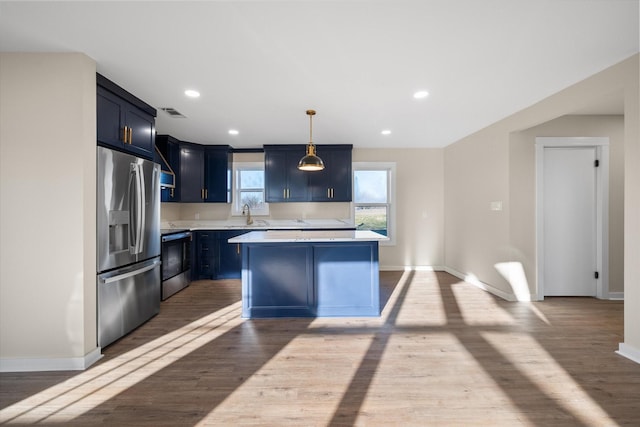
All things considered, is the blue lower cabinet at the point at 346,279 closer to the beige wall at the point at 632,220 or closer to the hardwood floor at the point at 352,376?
the hardwood floor at the point at 352,376

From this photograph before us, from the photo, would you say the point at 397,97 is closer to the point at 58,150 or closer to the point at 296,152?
the point at 296,152

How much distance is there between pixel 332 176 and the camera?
572 cm

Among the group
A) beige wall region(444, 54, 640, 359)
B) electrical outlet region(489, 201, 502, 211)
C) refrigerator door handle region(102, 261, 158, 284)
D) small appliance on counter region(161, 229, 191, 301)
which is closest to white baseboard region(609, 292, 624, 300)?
beige wall region(444, 54, 640, 359)

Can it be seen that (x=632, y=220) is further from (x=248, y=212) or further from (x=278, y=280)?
(x=248, y=212)

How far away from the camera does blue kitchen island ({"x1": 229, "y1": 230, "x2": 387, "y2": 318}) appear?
3.46m

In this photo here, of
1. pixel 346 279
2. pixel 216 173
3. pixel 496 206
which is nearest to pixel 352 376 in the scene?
pixel 346 279

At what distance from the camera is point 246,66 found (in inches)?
102

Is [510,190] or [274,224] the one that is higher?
[510,190]

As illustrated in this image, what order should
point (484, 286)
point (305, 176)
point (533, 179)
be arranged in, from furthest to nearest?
point (305, 176) < point (484, 286) < point (533, 179)

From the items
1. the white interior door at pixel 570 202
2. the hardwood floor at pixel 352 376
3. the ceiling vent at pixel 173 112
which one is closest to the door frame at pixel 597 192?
the white interior door at pixel 570 202

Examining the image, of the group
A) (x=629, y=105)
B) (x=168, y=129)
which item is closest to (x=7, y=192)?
(x=168, y=129)

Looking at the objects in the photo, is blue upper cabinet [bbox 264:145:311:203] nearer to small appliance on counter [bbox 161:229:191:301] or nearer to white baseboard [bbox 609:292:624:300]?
small appliance on counter [bbox 161:229:191:301]

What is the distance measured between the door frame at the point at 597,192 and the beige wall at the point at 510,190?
0.37ft

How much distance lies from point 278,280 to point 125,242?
1.61 meters
